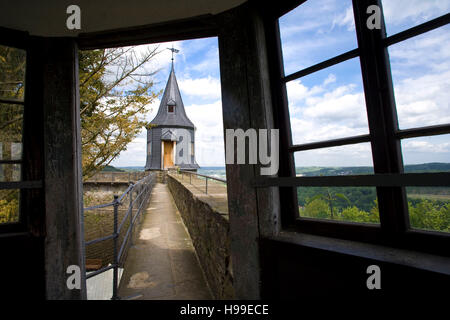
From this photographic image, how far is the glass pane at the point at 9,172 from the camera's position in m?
1.64

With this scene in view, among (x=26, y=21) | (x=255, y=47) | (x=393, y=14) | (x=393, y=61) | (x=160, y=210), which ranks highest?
(x=26, y=21)

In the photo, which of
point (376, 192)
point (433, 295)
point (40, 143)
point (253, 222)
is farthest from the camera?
point (40, 143)

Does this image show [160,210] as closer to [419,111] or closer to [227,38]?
[227,38]

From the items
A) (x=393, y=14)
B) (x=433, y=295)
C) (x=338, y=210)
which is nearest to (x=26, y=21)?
(x=393, y=14)

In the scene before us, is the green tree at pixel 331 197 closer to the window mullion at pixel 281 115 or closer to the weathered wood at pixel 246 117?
the window mullion at pixel 281 115

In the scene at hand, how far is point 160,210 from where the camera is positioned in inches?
269

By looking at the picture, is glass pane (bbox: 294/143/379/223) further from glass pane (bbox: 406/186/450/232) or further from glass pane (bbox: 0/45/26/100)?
glass pane (bbox: 0/45/26/100)

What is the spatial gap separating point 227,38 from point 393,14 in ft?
3.09

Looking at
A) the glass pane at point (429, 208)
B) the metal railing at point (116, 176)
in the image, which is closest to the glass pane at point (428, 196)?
the glass pane at point (429, 208)

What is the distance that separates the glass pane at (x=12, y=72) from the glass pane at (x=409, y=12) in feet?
7.88

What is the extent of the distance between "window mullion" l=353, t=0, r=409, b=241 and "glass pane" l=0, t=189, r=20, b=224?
95.5 inches

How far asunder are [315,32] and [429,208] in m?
1.10

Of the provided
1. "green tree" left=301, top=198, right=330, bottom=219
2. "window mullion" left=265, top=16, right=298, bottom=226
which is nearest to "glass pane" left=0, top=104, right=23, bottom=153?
"window mullion" left=265, top=16, right=298, bottom=226

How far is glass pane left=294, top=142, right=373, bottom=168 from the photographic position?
3.69 ft
